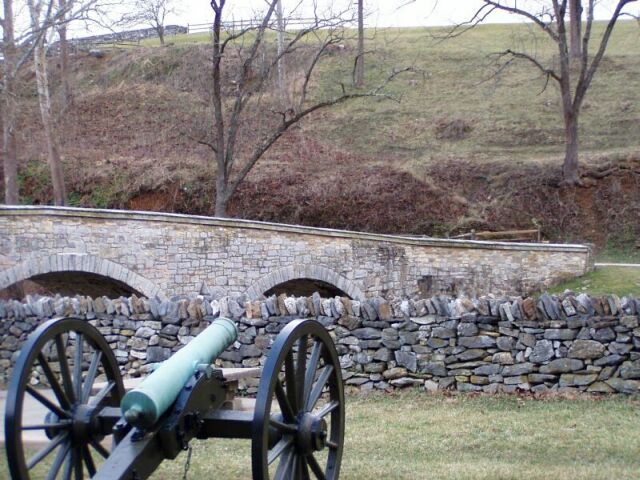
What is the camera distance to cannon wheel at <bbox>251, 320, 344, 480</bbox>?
4.31 m

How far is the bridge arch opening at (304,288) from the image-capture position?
21391mm

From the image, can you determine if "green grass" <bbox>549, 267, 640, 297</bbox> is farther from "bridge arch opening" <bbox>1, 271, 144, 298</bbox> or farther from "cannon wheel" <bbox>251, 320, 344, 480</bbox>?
"cannon wheel" <bbox>251, 320, 344, 480</bbox>

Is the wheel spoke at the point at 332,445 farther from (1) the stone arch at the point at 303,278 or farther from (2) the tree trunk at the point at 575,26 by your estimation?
(2) the tree trunk at the point at 575,26

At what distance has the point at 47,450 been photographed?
4785 millimetres

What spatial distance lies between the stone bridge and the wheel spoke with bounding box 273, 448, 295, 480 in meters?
12.8

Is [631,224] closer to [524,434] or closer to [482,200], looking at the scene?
[482,200]

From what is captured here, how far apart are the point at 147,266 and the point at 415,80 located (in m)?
26.6

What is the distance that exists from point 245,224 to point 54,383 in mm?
15081

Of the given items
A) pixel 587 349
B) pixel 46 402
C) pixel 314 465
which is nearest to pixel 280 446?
pixel 314 465

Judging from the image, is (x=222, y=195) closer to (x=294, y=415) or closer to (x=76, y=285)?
(x=76, y=285)

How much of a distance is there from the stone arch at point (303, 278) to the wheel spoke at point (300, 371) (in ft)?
48.6

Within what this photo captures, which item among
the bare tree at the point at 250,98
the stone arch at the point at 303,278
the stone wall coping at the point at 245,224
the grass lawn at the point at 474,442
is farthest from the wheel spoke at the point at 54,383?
the bare tree at the point at 250,98

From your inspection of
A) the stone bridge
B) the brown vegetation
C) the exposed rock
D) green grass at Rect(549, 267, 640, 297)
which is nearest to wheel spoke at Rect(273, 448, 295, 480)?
the exposed rock

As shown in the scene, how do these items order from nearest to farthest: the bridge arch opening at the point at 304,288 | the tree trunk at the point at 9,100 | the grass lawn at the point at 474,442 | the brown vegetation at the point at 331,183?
the grass lawn at the point at 474,442 < the tree trunk at the point at 9,100 < the bridge arch opening at the point at 304,288 < the brown vegetation at the point at 331,183
